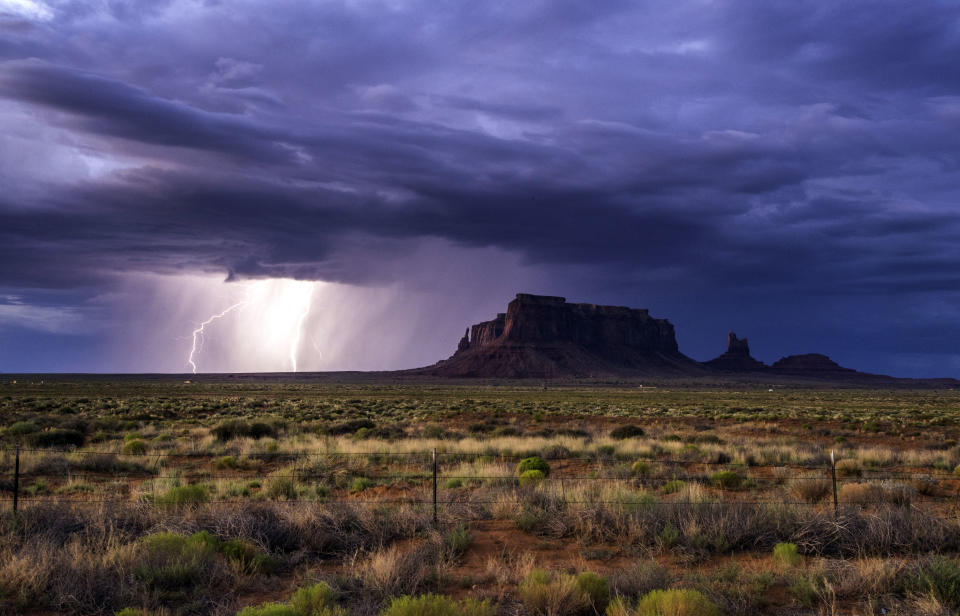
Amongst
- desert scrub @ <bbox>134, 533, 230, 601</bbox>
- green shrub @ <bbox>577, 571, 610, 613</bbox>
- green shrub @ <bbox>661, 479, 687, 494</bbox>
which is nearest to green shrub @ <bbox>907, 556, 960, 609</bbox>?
green shrub @ <bbox>577, 571, 610, 613</bbox>

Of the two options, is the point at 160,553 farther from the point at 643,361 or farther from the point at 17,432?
the point at 643,361

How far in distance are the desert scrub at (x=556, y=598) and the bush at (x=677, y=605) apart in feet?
2.29

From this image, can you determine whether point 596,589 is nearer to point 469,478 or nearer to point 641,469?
point 469,478

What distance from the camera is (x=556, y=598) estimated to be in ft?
22.0

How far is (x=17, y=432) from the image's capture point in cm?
2527

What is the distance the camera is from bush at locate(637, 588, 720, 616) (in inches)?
241

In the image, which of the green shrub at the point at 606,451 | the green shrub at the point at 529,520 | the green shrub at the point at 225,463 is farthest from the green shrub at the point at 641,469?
the green shrub at the point at 225,463

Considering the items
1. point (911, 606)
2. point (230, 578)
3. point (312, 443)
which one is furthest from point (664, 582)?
Answer: point (312, 443)

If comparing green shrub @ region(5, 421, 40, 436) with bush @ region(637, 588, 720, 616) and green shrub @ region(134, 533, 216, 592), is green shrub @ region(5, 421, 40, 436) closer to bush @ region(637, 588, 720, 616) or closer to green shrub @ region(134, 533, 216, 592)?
green shrub @ region(134, 533, 216, 592)

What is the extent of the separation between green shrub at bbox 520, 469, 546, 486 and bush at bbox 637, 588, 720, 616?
790 cm

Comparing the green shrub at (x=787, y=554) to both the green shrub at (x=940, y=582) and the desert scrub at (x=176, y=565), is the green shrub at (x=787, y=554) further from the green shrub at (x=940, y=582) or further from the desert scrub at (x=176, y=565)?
the desert scrub at (x=176, y=565)

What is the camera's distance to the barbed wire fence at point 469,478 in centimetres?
1231

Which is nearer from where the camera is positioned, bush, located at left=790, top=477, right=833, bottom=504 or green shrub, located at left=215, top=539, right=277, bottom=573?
green shrub, located at left=215, top=539, right=277, bottom=573

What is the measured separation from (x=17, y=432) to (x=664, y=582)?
89.6 feet
